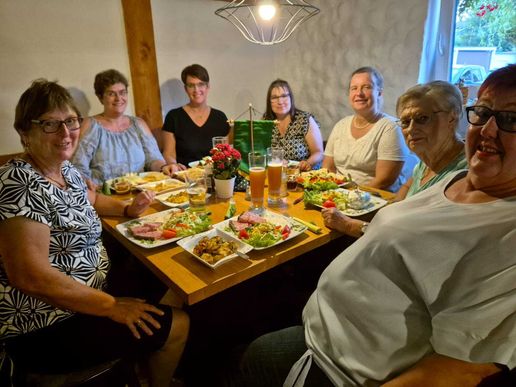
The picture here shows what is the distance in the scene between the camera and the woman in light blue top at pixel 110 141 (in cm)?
238

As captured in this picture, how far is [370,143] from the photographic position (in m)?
2.21

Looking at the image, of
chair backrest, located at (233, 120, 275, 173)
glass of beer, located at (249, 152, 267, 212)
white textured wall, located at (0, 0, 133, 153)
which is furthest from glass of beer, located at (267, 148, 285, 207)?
white textured wall, located at (0, 0, 133, 153)

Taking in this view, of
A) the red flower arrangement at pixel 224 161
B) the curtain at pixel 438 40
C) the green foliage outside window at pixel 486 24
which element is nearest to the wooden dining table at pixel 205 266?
the red flower arrangement at pixel 224 161

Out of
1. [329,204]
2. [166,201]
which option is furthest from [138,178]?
[329,204]

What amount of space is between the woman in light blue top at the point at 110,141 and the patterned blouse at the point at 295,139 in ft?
3.15

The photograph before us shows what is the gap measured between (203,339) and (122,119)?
167 centimetres

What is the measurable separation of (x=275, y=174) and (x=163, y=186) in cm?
67

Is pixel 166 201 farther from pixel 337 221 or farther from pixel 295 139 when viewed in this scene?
pixel 295 139

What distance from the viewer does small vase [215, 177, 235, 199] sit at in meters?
1.77

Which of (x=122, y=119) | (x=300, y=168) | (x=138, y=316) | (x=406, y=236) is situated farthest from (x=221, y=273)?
(x=122, y=119)

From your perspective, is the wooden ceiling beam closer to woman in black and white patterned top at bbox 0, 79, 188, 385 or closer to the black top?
the black top

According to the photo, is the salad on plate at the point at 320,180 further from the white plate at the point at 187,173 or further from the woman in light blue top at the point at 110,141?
the woman in light blue top at the point at 110,141

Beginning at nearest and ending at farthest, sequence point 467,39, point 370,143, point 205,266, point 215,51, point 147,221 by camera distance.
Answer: point 205,266 → point 147,221 → point 370,143 → point 467,39 → point 215,51

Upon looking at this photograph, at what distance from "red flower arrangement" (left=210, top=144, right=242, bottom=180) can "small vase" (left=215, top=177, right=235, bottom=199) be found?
20 millimetres
